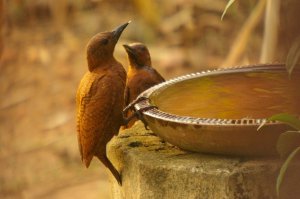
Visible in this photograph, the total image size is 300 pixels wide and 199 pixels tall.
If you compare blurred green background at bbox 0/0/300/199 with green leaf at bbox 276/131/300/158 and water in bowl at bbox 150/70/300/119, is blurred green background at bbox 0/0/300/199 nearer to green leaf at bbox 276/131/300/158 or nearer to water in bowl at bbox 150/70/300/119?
water in bowl at bbox 150/70/300/119

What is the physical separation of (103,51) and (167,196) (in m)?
0.69

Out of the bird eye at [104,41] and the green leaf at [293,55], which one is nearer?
the green leaf at [293,55]

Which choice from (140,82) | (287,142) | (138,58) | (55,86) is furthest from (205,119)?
(55,86)

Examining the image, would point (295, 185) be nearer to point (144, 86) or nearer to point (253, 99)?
point (253, 99)

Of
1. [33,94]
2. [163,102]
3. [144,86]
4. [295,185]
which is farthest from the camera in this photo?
[33,94]

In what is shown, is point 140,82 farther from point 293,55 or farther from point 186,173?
point 293,55

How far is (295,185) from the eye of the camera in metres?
2.75

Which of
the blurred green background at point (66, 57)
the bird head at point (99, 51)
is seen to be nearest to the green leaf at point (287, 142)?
the bird head at point (99, 51)

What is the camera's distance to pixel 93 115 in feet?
10.4

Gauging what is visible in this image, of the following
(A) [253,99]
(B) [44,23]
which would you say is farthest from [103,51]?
(B) [44,23]

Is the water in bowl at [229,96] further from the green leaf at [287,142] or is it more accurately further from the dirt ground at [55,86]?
the dirt ground at [55,86]

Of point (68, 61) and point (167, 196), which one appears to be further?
point (68, 61)

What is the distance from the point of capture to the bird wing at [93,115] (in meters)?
3.18

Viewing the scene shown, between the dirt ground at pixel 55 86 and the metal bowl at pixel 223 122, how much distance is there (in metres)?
2.58
